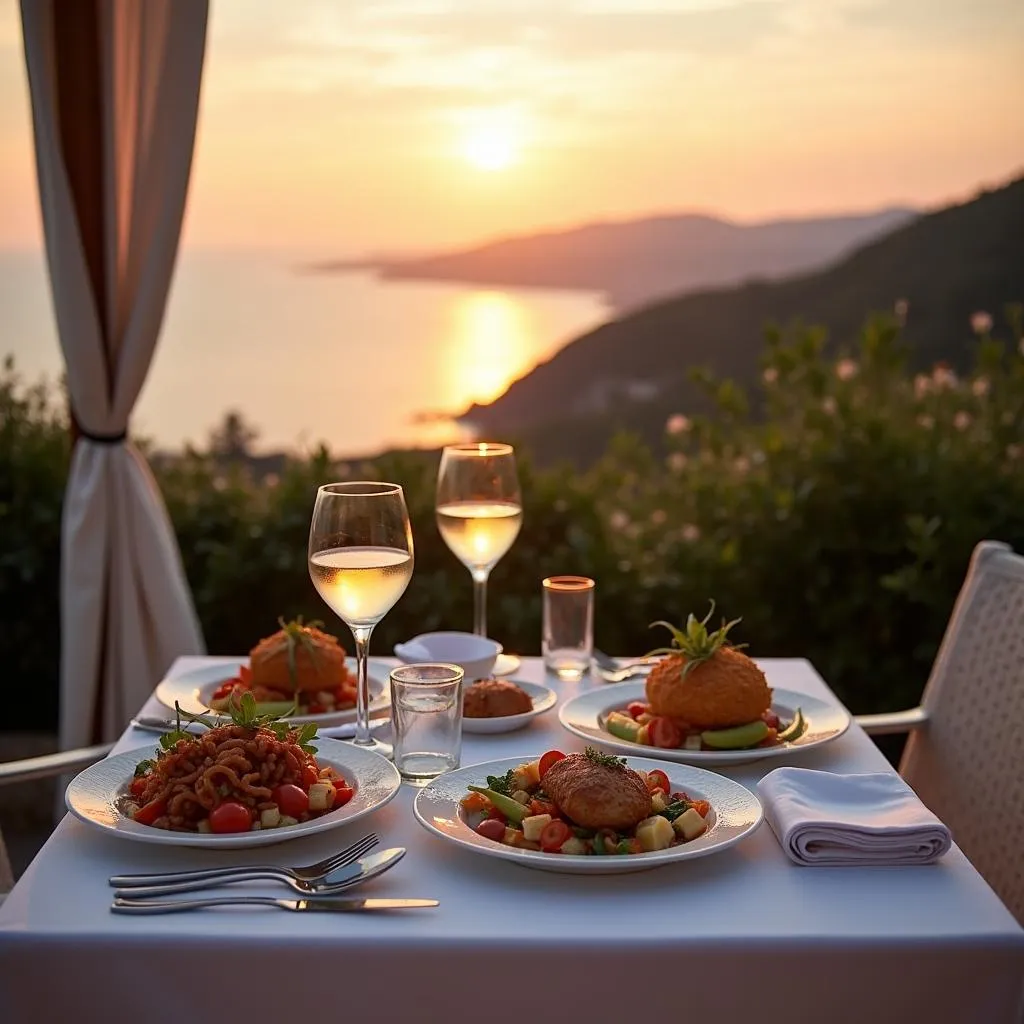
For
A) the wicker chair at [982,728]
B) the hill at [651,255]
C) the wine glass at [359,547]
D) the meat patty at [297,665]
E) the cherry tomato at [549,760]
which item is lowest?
the wicker chair at [982,728]

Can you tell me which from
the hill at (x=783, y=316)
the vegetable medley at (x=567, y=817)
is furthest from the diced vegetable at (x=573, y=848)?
the hill at (x=783, y=316)

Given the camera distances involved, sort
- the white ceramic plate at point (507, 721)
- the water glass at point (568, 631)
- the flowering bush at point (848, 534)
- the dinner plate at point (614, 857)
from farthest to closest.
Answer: the flowering bush at point (848, 534) → the water glass at point (568, 631) → the white ceramic plate at point (507, 721) → the dinner plate at point (614, 857)

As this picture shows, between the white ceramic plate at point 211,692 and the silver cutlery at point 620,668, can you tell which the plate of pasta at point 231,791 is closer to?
the white ceramic plate at point 211,692

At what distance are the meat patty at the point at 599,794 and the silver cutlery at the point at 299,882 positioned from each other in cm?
22

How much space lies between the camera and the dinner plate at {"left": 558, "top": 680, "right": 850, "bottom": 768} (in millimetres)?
1873

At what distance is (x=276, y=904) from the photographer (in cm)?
142

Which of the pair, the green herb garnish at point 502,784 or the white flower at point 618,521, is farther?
the white flower at point 618,521

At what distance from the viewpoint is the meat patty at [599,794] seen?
5.01 ft

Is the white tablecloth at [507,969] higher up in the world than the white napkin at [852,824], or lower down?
lower down

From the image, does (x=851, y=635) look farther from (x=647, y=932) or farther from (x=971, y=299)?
(x=647, y=932)

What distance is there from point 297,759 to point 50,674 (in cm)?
283

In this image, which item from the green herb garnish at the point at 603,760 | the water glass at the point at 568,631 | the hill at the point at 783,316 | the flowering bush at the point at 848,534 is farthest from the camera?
the hill at the point at 783,316

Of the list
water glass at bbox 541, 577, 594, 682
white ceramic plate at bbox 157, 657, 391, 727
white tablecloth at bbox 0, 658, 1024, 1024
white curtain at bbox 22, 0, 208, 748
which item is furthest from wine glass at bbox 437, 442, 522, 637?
white curtain at bbox 22, 0, 208, 748

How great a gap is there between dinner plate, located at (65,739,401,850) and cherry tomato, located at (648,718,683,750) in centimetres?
41
